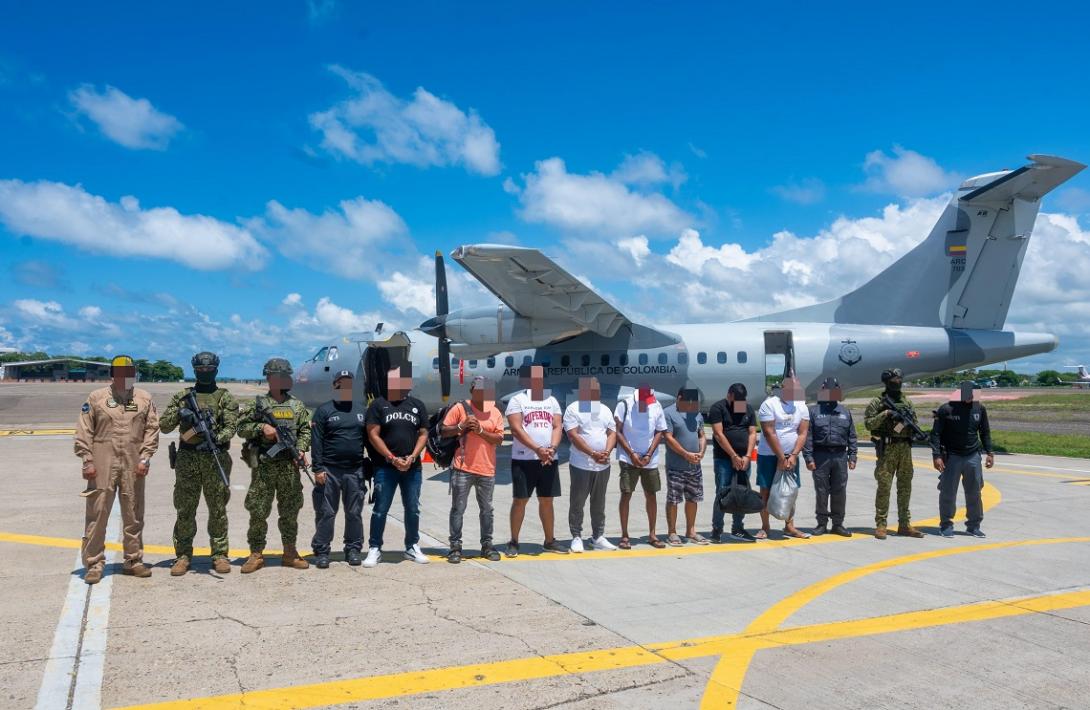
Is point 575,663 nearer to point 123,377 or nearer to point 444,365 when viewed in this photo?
point 123,377

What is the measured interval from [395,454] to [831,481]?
521 cm

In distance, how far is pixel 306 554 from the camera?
24.9 feet

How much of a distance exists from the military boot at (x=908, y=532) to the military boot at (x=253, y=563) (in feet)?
23.7

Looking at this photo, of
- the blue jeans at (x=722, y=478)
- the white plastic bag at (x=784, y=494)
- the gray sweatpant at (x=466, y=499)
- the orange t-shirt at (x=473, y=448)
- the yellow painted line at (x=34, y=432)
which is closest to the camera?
the gray sweatpant at (x=466, y=499)

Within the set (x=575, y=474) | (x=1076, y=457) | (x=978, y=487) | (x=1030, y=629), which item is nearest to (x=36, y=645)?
(x=575, y=474)

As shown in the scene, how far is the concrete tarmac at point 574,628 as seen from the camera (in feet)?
13.7

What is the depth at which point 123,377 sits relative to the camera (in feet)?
21.5

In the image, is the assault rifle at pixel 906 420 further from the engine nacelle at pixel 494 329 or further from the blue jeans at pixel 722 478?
the engine nacelle at pixel 494 329

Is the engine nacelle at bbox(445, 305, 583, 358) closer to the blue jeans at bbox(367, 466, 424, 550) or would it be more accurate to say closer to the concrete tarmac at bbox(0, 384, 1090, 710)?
the concrete tarmac at bbox(0, 384, 1090, 710)

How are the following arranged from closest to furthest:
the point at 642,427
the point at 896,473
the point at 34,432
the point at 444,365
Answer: the point at 642,427
the point at 896,473
the point at 444,365
the point at 34,432

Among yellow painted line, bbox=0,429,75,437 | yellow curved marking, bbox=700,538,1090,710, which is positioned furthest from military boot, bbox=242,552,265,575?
yellow painted line, bbox=0,429,75,437

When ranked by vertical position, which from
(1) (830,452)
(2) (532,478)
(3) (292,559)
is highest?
(1) (830,452)

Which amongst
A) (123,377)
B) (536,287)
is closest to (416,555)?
(123,377)

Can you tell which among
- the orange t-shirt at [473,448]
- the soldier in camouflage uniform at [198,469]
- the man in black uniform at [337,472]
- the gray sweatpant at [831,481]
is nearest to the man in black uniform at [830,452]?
the gray sweatpant at [831,481]
